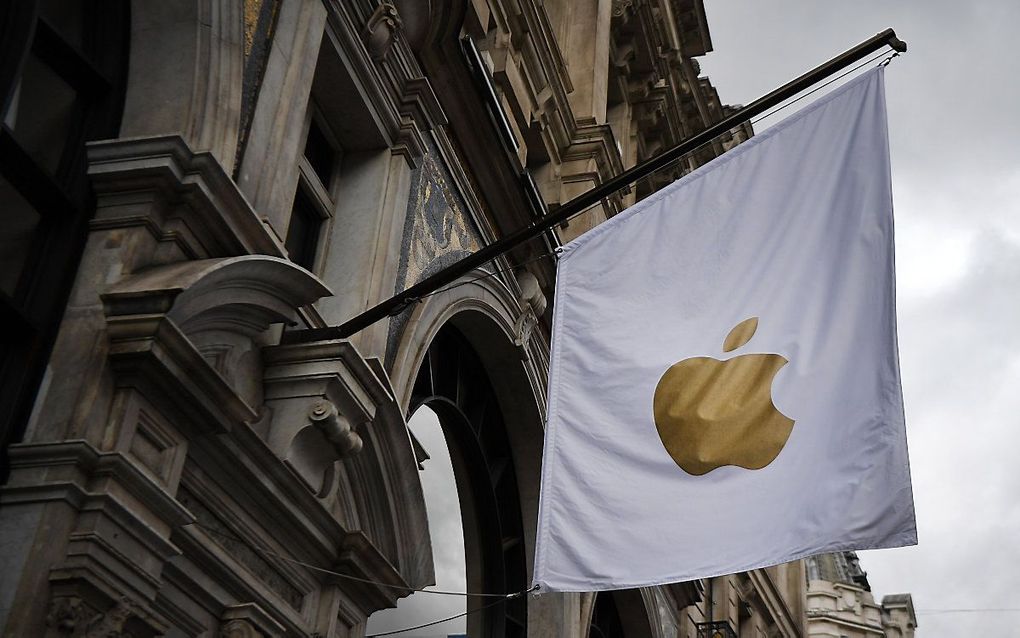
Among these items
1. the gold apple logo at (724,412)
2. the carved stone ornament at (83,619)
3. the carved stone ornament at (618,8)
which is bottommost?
the carved stone ornament at (83,619)

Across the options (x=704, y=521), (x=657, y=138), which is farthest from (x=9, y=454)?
(x=657, y=138)

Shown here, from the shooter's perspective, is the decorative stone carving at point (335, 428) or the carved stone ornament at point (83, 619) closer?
the carved stone ornament at point (83, 619)

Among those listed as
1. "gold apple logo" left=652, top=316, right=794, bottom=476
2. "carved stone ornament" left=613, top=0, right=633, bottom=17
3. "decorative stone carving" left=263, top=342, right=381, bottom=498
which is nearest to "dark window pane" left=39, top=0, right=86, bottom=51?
"decorative stone carving" left=263, top=342, right=381, bottom=498

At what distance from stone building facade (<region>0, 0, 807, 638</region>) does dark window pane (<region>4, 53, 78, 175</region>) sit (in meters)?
0.02

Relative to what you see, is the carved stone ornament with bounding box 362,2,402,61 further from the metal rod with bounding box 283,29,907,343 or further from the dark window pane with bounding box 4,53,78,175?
the dark window pane with bounding box 4,53,78,175

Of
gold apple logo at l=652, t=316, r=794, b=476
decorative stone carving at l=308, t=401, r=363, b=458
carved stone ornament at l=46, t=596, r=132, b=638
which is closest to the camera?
carved stone ornament at l=46, t=596, r=132, b=638

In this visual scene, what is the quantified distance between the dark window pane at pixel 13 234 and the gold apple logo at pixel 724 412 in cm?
414

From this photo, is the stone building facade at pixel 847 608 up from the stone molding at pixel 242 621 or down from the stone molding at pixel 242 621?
up

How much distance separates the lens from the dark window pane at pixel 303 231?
11.0m

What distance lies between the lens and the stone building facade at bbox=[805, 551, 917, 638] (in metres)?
64.1

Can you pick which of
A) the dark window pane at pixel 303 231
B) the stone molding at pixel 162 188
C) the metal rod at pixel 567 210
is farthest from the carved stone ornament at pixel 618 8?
the stone molding at pixel 162 188

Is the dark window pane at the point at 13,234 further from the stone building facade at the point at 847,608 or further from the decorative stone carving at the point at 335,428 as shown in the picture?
the stone building facade at the point at 847,608

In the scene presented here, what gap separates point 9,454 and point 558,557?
11.5 ft

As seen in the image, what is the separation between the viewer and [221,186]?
7980 millimetres
